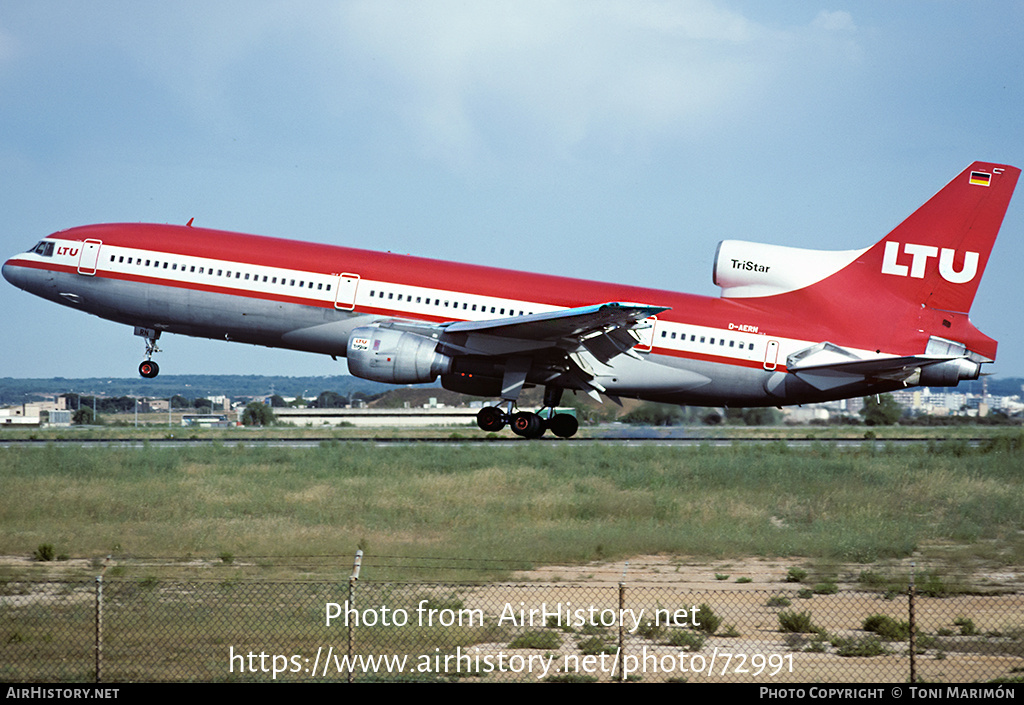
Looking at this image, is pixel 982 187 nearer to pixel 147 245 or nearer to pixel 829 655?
pixel 829 655

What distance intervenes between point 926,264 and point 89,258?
80.2 feet

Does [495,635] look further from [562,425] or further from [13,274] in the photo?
[13,274]

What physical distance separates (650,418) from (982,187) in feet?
77.6

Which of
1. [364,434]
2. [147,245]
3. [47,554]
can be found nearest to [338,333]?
[147,245]

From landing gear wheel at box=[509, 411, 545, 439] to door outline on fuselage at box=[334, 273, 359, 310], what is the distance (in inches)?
220

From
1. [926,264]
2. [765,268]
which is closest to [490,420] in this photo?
[765,268]

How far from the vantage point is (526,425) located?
29422 millimetres

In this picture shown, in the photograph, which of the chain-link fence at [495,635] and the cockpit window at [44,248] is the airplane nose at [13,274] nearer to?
the cockpit window at [44,248]

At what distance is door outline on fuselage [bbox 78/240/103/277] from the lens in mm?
30156

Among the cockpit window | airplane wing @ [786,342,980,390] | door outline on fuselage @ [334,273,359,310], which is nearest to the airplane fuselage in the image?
door outline on fuselage @ [334,273,359,310]

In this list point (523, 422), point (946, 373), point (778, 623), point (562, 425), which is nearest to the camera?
point (778, 623)

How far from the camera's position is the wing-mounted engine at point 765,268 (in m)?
30.1

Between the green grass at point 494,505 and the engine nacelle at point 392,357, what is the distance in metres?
2.70

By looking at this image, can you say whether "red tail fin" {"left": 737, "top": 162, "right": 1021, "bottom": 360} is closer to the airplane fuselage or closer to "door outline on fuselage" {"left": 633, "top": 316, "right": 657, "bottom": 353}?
the airplane fuselage
